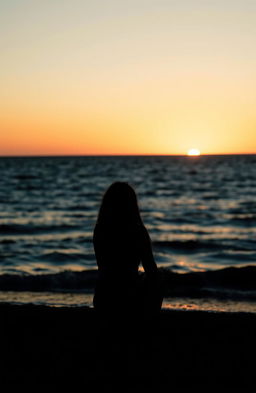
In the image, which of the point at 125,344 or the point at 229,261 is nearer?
the point at 125,344

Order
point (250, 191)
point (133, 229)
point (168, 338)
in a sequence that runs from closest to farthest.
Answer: point (133, 229), point (168, 338), point (250, 191)

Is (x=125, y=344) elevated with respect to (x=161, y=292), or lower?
lower

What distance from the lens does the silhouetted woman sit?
400cm

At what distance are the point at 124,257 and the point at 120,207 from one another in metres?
0.40

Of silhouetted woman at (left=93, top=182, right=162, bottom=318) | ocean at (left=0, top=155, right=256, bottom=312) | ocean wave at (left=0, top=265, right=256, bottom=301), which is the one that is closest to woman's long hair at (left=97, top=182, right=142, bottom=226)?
silhouetted woman at (left=93, top=182, right=162, bottom=318)

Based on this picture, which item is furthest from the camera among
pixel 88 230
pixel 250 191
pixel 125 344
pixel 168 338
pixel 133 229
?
pixel 250 191

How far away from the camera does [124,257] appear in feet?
13.3

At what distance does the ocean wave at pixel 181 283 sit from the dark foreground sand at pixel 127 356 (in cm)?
291

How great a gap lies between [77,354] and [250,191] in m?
31.7

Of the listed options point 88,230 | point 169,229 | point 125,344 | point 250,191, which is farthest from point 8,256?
point 250,191

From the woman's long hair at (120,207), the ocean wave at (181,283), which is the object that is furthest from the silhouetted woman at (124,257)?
the ocean wave at (181,283)

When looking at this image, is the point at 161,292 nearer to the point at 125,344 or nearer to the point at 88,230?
the point at 125,344

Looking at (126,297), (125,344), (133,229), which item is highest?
(133,229)

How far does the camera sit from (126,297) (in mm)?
4121
